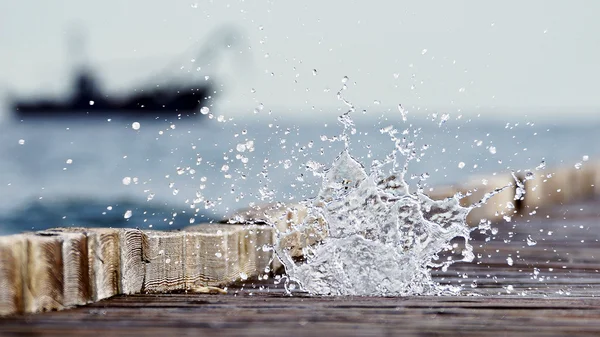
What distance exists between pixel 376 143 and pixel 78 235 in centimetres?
6119

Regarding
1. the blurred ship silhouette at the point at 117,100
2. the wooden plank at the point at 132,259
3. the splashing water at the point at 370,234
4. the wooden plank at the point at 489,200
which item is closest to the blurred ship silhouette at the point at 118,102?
the blurred ship silhouette at the point at 117,100

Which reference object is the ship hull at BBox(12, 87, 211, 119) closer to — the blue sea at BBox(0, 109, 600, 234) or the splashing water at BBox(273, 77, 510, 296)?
the blue sea at BBox(0, 109, 600, 234)

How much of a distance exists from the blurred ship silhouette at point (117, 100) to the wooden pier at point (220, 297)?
56259 mm

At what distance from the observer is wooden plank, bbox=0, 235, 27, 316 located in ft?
12.9

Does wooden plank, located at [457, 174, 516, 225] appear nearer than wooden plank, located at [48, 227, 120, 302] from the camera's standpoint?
No

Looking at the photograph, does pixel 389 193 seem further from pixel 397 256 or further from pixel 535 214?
pixel 535 214

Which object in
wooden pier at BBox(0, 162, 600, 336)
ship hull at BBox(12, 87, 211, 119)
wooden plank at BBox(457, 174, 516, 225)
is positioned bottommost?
wooden pier at BBox(0, 162, 600, 336)

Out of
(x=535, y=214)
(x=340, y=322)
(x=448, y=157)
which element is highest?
(x=448, y=157)

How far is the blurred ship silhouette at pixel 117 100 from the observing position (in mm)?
62812

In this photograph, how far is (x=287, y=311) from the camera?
416 cm

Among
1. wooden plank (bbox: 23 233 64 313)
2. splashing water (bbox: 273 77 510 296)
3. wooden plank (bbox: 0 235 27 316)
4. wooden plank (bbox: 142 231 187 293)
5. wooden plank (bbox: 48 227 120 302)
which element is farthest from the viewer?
splashing water (bbox: 273 77 510 296)

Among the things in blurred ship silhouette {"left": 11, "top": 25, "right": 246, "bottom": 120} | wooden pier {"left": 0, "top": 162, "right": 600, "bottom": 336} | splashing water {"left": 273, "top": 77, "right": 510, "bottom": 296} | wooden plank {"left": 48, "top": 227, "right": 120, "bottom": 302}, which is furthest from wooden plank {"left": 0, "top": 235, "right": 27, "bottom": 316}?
blurred ship silhouette {"left": 11, "top": 25, "right": 246, "bottom": 120}

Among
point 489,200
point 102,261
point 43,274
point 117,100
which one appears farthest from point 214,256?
point 117,100

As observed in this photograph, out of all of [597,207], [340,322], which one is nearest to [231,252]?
[340,322]
